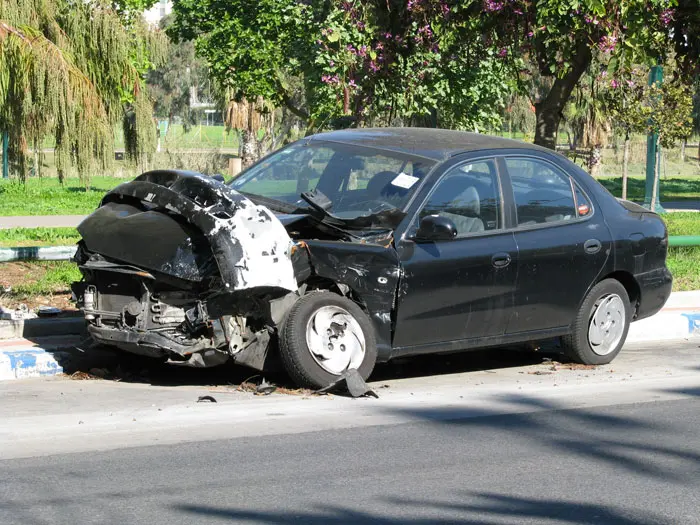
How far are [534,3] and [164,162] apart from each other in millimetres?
25993

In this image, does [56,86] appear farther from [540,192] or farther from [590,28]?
[590,28]

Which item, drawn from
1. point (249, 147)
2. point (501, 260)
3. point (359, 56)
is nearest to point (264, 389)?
point (501, 260)

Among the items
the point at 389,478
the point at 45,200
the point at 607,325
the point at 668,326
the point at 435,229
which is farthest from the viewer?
the point at 45,200

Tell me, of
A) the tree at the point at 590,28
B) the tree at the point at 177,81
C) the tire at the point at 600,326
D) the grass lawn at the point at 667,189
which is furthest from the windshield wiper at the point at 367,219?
the tree at the point at 177,81

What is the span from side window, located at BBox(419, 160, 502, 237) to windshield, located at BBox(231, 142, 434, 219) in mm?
186

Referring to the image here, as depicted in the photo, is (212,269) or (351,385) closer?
(212,269)

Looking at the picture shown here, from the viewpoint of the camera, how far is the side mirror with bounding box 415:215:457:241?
7.60 meters

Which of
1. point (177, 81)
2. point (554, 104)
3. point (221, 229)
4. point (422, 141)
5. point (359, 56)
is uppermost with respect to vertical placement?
point (177, 81)

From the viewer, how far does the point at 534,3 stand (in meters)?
11.3

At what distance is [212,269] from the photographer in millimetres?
7090

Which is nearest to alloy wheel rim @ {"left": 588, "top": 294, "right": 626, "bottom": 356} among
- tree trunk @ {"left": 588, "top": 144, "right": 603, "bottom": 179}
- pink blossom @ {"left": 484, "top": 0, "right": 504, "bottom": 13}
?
pink blossom @ {"left": 484, "top": 0, "right": 504, "bottom": 13}

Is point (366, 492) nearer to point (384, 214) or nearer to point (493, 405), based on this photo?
point (493, 405)

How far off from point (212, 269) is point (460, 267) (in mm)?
1776

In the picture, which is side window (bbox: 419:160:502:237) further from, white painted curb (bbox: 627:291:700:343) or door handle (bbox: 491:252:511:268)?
white painted curb (bbox: 627:291:700:343)
